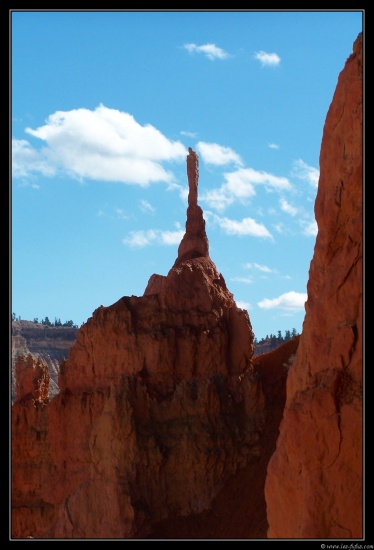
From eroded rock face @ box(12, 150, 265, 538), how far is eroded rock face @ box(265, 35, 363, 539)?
22721 millimetres

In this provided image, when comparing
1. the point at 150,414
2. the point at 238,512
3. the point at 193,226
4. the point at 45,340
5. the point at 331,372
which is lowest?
the point at 238,512

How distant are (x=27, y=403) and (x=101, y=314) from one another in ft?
24.0

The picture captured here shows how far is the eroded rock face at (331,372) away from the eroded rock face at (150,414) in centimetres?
2272

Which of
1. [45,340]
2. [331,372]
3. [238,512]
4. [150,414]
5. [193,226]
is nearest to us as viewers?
[331,372]

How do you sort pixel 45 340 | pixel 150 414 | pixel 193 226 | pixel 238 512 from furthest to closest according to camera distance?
pixel 45 340
pixel 193 226
pixel 150 414
pixel 238 512

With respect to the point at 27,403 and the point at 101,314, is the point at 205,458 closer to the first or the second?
the point at 101,314

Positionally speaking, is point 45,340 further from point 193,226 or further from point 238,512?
point 238,512

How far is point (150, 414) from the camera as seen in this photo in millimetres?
48062

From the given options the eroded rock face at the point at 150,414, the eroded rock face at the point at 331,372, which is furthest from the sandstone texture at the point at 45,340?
the eroded rock face at the point at 331,372

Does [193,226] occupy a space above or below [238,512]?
above

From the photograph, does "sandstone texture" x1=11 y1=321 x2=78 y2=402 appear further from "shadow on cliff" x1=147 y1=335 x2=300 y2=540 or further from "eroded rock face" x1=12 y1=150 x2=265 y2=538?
"shadow on cliff" x1=147 y1=335 x2=300 y2=540

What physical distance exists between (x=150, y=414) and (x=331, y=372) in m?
26.4

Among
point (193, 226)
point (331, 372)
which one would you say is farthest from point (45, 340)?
point (331, 372)
